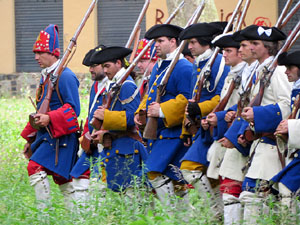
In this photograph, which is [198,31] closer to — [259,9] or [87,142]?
[87,142]

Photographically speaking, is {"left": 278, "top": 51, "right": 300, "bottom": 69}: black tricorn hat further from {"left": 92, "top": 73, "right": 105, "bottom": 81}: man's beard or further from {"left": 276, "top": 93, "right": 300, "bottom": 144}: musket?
{"left": 92, "top": 73, "right": 105, "bottom": 81}: man's beard

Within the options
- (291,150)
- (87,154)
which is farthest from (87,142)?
(291,150)

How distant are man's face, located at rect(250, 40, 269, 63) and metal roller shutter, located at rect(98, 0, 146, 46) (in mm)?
14481

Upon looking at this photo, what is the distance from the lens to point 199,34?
22.6 feet

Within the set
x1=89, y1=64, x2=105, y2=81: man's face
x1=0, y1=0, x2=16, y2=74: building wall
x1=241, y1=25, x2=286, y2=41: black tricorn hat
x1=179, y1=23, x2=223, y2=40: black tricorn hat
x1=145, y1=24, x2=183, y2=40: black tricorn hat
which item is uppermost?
x1=241, y1=25, x2=286, y2=41: black tricorn hat

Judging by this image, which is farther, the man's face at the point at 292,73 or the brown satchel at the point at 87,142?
the brown satchel at the point at 87,142

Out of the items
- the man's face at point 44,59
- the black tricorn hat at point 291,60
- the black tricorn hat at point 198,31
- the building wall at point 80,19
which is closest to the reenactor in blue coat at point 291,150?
the black tricorn hat at point 291,60

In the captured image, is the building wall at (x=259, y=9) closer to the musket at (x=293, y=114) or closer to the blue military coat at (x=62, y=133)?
the blue military coat at (x=62, y=133)

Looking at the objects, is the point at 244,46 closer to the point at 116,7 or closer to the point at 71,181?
the point at 71,181

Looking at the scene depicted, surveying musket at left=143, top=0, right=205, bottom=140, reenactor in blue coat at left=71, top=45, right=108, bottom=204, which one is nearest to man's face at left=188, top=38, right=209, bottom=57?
musket at left=143, top=0, right=205, bottom=140

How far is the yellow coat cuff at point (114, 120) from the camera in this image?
711 cm

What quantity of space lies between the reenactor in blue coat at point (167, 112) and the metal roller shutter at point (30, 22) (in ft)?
46.2

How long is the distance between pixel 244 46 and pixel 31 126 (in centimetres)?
296

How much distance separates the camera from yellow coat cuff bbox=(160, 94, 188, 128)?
22.7ft
